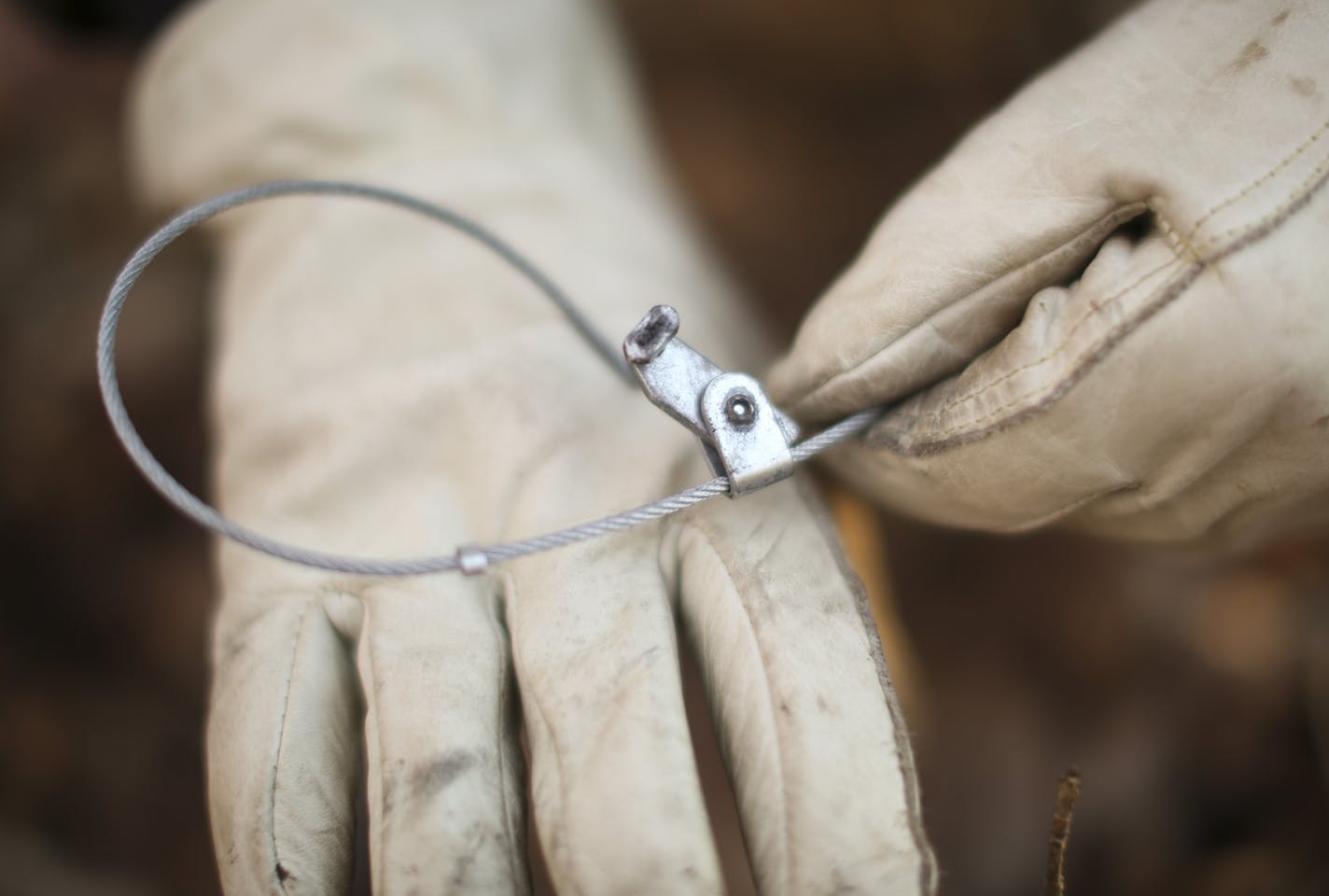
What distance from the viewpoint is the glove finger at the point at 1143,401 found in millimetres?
577

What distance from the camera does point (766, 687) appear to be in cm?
68

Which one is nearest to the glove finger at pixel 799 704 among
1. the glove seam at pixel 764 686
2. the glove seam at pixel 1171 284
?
the glove seam at pixel 764 686

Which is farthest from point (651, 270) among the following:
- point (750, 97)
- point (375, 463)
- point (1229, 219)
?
point (750, 97)

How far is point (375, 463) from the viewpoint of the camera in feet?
2.86

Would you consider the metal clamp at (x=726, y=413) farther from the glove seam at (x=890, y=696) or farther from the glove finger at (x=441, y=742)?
the glove finger at (x=441, y=742)

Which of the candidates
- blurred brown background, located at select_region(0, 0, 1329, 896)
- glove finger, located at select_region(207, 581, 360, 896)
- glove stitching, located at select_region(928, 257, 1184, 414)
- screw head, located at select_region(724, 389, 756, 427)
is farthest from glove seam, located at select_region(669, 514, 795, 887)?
blurred brown background, located at select_region(0, 0, 1329, 896)

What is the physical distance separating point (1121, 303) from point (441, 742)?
61 cm

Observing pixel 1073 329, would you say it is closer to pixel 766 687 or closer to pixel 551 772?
pixel 766 687

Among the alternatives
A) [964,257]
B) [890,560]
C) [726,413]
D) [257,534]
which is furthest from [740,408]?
[890,560]

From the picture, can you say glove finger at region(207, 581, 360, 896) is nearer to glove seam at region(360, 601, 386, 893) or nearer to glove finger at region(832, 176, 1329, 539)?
glove seam at region(360, 601, 386, 893)

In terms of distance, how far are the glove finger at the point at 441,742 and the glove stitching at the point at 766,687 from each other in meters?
0.19

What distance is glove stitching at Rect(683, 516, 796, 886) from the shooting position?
0.64 m

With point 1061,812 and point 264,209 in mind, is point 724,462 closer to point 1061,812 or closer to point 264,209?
point 1061,812

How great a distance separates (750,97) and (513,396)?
136cm
